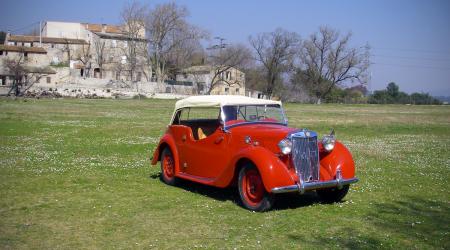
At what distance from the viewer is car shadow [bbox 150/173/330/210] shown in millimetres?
9039

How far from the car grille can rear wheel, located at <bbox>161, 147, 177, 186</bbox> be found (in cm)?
342

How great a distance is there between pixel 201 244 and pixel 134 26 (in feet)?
309

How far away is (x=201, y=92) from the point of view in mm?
99312

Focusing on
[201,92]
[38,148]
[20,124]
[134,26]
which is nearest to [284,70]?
[201,92]

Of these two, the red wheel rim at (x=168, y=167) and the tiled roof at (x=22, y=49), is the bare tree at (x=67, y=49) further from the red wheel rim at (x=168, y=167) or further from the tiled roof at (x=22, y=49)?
the red wheel rim at (x=168, y=167)

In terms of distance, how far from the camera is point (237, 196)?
9.75m

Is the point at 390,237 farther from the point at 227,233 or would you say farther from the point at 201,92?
the point at 201,92

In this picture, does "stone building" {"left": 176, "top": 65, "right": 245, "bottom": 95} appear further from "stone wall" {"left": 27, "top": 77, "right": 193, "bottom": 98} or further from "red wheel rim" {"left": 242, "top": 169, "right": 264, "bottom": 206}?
"red wheel rim" {"left": 242, "top": 169, "right": 264, "bottom": 206}

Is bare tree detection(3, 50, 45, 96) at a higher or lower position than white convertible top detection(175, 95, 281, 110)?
higher

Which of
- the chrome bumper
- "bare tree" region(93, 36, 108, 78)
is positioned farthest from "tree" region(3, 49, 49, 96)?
the chrome bumper

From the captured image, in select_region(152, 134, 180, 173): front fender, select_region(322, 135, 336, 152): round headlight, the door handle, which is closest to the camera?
select_region(322, 135, 336, 152): round headlight

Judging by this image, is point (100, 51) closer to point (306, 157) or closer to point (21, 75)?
point (21, 75)

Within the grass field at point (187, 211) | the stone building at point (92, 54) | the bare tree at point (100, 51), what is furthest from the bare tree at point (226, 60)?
the grass field at point (187, 211)

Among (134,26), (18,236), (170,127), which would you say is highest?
(134,26)
